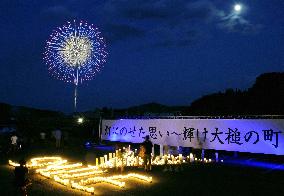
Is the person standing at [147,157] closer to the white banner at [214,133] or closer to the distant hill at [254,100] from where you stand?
the white banner at [214,133]

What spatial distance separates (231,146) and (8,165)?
42.2 feet

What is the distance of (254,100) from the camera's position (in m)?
38.1

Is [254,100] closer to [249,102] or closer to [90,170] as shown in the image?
[249,102]

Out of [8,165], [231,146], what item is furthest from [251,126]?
[8,165]

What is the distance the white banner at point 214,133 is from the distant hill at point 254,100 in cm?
1134

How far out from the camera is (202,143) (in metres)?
23.5

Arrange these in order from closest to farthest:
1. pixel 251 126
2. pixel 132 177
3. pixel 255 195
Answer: pixel 255 195
pixel 132 177
pixel 251 126

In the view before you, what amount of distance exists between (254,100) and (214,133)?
16769mm

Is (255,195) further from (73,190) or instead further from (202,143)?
(202,143)

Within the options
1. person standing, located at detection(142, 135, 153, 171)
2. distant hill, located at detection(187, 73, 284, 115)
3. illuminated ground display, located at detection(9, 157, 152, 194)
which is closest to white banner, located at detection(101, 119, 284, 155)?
person standing, located at detection(142, 135, 153, 171)

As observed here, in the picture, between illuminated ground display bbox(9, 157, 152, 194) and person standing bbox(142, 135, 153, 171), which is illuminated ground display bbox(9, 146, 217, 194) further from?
person standing bbox(142, 135, 153, 171)

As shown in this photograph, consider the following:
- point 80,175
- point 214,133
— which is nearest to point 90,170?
point 80,175

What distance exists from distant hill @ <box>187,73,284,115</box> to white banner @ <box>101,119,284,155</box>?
11.3 meters

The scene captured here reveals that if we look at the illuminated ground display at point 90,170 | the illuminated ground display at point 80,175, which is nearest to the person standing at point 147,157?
the illuminated ground display at point 90,170
